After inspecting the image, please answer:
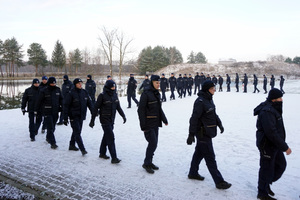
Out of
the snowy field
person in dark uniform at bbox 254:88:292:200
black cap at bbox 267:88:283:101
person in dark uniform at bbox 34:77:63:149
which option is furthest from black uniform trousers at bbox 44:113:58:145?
black cap at bbox 267:88:283:101

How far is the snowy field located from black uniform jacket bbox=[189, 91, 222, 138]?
106 centimetres

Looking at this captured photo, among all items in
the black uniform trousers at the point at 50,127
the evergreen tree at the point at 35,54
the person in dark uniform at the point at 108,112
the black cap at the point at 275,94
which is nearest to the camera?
the black cap at the point at 275,94

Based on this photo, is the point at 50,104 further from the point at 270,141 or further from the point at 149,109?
the point at 270,141

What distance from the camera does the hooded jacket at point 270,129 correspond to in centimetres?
330

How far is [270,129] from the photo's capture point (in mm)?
3311

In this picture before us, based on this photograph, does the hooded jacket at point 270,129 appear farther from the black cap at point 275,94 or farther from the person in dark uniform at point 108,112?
the person in dark uniform at point 108,112

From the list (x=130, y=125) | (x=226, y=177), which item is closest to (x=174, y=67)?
(x=130, y=125)

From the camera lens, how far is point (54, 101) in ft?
20.9

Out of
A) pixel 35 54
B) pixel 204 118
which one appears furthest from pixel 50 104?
pixel 35 54

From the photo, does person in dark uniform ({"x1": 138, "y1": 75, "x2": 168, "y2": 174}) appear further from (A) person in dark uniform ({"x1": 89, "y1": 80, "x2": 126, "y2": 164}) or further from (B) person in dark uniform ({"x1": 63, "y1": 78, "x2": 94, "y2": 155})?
(B) person in dark uniform ({"x1": 63, "y1": 78, "x2": 94, "y2": 155})

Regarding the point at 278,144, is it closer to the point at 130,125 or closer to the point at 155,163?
the point at 155,163

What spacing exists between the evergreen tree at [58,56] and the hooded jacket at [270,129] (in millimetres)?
67307

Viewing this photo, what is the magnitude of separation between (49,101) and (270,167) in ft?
18.4

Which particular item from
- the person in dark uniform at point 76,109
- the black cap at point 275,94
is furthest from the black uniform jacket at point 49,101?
the black cap at point 275,94
